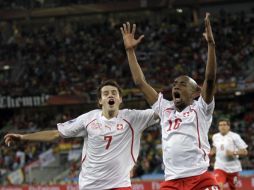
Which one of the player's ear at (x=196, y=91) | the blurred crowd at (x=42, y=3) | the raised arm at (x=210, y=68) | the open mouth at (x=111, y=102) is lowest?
the open mouth at (x=111, y=102)

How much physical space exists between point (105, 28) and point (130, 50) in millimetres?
30120

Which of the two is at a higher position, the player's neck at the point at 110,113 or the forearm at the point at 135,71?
the forearm at the point at 135,71

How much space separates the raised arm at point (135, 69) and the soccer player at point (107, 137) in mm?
183

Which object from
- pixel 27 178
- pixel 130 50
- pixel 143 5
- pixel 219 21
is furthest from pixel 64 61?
Result: pixel 130 50

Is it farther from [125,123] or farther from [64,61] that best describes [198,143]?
[64,61]

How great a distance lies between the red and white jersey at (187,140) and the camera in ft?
19.0

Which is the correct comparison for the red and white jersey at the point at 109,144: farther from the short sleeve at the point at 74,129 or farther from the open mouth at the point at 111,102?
the open mouth at the point at 111,102

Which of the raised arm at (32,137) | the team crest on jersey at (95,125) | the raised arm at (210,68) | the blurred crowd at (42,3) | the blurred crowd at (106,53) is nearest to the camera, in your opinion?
the raised arm at (210,68)

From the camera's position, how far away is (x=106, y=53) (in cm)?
3378

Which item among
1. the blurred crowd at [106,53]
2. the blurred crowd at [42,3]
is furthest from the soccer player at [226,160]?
the blurred crowd at [42,3]

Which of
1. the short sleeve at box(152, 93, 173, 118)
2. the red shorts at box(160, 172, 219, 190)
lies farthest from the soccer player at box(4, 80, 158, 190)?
the red shorts at box(160, 172, 219, 190)

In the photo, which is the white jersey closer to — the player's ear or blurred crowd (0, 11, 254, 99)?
the player's ear

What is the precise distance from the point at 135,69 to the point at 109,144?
914 mm

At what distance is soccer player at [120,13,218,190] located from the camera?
227 inches
